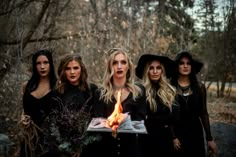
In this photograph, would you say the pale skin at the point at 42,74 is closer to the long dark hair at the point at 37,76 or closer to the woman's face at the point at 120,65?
the long dark hair at the point at 37,76

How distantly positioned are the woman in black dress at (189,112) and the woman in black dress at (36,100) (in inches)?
68.5

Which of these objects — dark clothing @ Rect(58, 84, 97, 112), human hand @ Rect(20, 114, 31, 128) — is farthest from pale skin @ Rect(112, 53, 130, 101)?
human hand @ Rect(20, 114, 31, 128)

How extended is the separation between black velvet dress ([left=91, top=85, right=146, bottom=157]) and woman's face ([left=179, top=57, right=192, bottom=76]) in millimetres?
1251

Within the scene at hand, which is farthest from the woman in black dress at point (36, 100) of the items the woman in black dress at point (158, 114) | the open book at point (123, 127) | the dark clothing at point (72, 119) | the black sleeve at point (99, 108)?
the woman in black dress at point (158, 114)

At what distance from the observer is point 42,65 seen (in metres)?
5.10

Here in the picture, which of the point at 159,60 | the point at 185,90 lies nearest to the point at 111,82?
the point at 159,60

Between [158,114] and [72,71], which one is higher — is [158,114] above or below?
below

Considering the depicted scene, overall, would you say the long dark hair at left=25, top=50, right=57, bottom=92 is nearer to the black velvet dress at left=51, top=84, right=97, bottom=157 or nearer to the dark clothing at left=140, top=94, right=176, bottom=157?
the black velvet dress at left=51, top=84, right=97, bottom=157

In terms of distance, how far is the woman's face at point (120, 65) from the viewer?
463 cm

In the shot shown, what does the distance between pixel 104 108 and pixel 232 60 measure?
1478 centimetres

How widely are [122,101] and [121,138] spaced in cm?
42

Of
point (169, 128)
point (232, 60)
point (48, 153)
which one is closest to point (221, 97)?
point (232, 60)

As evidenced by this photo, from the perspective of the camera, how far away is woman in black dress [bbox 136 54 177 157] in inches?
203

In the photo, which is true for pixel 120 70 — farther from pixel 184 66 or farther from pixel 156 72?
pixel 184 66
